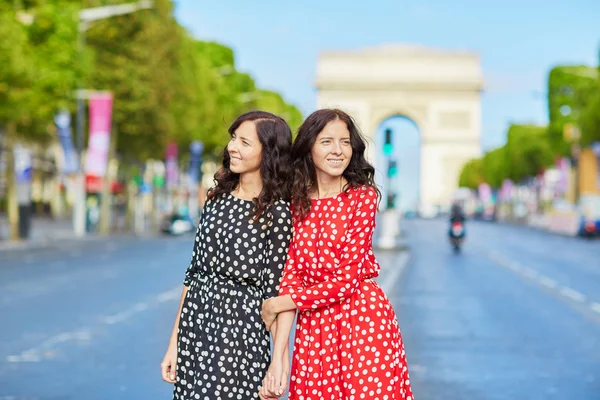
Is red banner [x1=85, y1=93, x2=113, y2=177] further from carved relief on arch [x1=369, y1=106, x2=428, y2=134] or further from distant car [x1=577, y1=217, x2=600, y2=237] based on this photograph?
carved relief on arch [x1=369, y1=106, x2=428, y2=134]

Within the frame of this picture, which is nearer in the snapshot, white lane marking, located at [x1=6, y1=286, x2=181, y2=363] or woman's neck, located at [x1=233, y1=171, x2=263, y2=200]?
woman's neck, located at [x1=233, y1=171, x2=263, y2=200]

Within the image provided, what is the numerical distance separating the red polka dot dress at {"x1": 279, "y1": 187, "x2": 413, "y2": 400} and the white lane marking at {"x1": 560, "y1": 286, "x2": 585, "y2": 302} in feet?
49.5

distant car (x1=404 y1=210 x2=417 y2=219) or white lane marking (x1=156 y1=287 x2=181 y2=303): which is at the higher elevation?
white lane marking (x1=156 y1=287 x2=181 y2=303)

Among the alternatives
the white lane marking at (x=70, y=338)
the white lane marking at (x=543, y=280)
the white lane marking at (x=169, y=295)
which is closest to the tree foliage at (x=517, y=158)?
the white lane marking at (x=543, y=280)

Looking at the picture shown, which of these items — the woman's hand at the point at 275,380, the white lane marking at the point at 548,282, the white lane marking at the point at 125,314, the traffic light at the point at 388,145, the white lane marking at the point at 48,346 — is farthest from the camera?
the traffic light at the point at 388,145

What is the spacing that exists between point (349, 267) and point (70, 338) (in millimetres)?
8864

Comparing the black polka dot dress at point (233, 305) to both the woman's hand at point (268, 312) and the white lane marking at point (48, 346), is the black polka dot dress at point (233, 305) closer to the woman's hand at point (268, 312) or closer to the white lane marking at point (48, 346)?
the woman's hand at point (268, 312)

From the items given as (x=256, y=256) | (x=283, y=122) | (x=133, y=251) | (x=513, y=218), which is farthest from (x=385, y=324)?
(x=513, y=218)

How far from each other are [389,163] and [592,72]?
163 feet

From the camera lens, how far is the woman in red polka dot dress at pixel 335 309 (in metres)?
4.70

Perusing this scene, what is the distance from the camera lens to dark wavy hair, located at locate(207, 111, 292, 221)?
15.7ft

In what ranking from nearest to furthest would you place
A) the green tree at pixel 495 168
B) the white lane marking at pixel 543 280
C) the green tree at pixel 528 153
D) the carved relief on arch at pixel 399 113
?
1. the white lane marking at pixel 543 280
2. the green tree at pixel 528 153
3. the carved relief on arch at pixel 399 113
4. the green tree at pixel 495 168

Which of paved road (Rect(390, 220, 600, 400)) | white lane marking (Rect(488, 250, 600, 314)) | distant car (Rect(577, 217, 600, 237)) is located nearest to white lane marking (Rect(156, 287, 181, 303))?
paved road (Rect(390, 220, 600, 400))

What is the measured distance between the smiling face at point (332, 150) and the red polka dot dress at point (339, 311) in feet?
0.41
